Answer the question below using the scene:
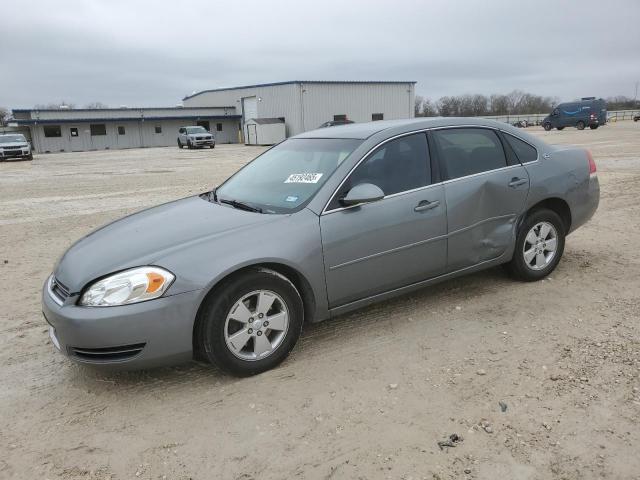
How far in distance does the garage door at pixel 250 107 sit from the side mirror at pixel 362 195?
156ft

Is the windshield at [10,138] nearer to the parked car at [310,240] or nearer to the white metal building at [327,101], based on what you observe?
the white metal building at [327,101]

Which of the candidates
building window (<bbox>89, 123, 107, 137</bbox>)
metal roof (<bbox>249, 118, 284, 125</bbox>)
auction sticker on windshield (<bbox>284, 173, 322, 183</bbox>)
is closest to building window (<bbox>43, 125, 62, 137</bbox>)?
building window (<bbox>89, 123, 107, 137</bbox>)

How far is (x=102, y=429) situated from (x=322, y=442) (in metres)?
1.27

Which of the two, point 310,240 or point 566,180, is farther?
point 566,180

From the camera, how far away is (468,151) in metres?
4.45

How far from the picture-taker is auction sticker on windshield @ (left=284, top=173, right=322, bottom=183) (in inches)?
154

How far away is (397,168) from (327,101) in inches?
1631

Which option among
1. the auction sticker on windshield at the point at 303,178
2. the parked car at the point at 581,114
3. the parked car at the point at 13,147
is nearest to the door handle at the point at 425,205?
the auction sticker on windshield at the point at 303,178

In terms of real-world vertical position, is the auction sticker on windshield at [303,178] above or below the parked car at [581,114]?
below

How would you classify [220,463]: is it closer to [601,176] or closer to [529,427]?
[529,427]

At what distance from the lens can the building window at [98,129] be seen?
167 ft

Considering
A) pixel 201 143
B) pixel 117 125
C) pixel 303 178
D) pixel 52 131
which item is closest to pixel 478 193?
pixel 303 178

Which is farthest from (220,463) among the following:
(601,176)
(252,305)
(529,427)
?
(601,176)

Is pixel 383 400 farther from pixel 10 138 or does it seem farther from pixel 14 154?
pixel 10 138
